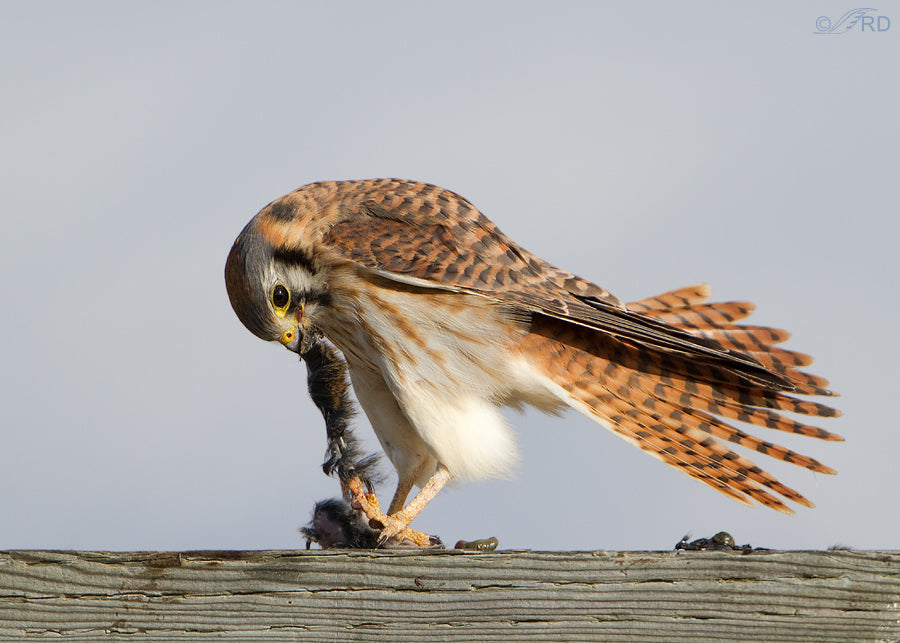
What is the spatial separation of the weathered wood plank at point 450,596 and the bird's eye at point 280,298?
1251 mm

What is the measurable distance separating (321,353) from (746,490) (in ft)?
4.92

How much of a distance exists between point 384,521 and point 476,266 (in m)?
0.89

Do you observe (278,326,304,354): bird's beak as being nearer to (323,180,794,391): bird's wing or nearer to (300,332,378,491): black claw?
(300,332,378,491): black claw

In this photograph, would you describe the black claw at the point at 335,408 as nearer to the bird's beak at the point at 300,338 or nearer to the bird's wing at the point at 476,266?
the bird's beak at the point at 300,338

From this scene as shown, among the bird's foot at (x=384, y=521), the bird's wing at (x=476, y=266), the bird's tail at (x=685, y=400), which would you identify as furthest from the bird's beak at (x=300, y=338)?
the bird's tail at (x=685, y=400)

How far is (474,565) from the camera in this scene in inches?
76.1

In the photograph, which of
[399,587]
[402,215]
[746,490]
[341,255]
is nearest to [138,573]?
[399,587]

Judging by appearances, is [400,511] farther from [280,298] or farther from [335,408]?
[280,298]

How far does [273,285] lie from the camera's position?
122 inches

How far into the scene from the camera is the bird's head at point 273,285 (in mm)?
3122

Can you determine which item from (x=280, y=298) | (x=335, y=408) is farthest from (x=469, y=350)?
(x=280, y=298)

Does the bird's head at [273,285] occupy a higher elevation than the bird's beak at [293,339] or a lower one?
higher

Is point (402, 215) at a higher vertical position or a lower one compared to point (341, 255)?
higher

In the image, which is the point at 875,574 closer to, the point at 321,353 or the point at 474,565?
the point at 474,565
